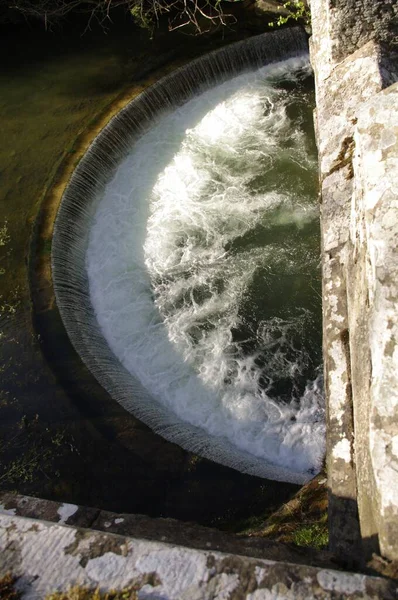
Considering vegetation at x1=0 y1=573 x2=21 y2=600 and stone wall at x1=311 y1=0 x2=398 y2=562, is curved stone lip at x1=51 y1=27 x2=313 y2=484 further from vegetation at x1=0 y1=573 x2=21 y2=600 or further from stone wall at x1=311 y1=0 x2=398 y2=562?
vegetation at x1=0 y1=573 x2=21 y2=600

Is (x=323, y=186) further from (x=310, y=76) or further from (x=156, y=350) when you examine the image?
(x=310, y=76)

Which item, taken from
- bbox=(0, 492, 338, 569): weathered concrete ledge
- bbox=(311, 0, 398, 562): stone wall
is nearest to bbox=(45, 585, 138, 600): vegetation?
bbox=(0, 492, 338, 569): weathered concrete ledge

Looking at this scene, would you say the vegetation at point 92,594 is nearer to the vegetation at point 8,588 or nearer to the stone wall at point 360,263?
the vegetation at point 8,588

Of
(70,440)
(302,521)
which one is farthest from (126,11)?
(302,521)

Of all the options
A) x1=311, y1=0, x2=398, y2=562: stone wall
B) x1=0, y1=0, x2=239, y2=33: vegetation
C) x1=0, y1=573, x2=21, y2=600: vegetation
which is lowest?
x1=0, y1=573, x2=21, y2=600: vegetation

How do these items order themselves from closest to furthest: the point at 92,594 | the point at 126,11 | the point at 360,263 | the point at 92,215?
1. the point at 92,594
2. the point at 360,263
3. the point at 92,215
4. the point at 126,11

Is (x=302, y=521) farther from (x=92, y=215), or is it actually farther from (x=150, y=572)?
(x=92, y=215)
